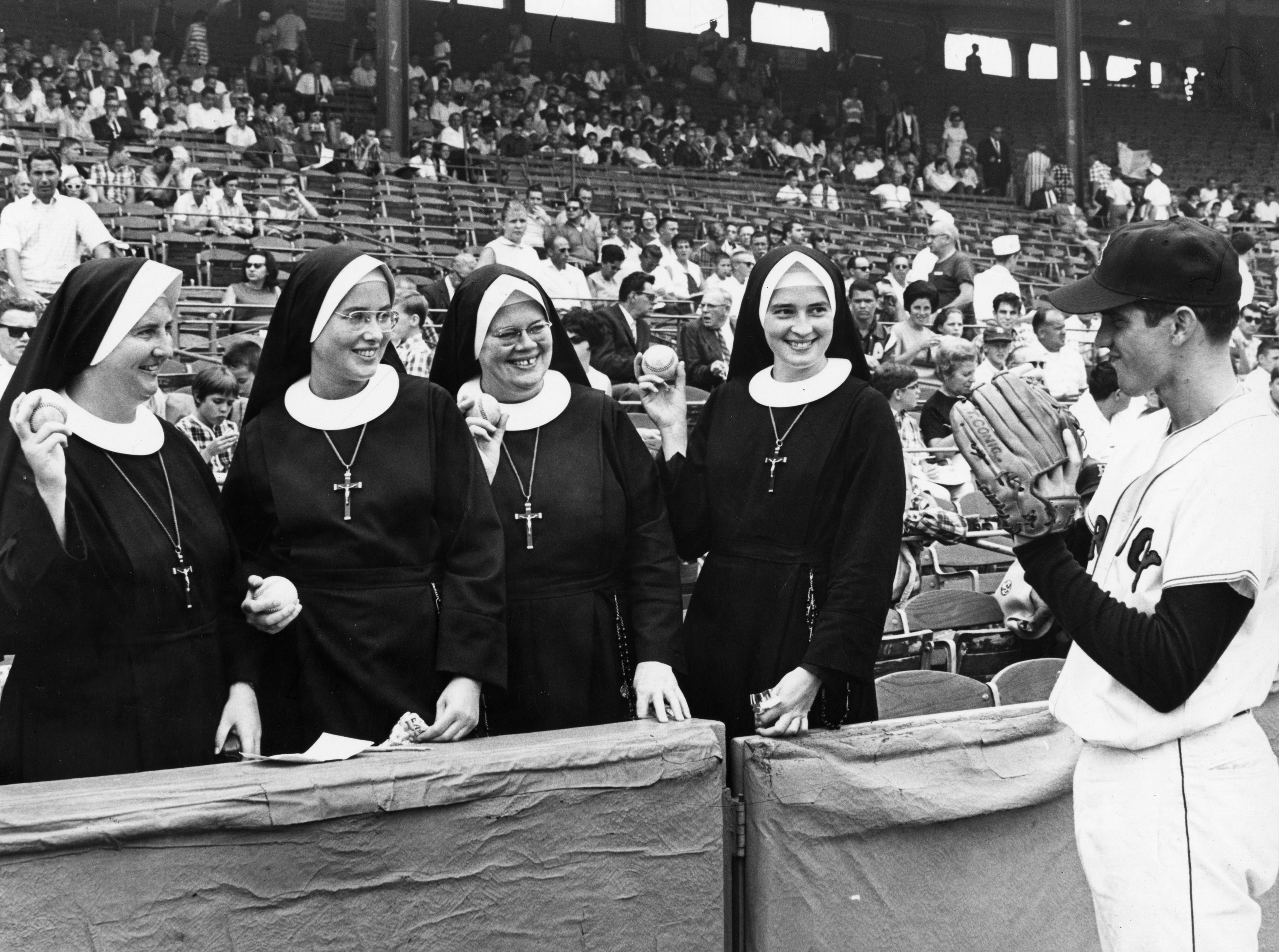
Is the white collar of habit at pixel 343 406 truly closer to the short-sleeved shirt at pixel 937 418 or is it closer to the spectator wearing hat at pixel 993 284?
the short-sleeved shirt at pixel 937 418

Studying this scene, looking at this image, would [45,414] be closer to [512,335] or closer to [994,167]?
[512,335]

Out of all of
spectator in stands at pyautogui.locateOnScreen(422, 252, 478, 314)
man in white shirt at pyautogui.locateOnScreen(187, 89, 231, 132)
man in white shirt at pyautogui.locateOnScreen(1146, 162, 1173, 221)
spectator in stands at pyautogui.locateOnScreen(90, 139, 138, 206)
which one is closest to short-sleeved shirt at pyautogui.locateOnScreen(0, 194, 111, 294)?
spectator in stands at pyautogui.locateOnScreen(422, 252, 478, 314)

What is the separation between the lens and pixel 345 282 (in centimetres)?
289

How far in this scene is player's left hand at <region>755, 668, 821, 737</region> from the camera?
8.73 ft

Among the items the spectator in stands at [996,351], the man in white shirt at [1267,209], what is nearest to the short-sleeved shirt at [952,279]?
the spectator in stands at [996,351]

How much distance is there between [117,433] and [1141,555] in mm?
1899

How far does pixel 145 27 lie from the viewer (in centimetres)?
2417

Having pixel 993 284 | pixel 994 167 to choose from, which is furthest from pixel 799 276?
pixel 994 167

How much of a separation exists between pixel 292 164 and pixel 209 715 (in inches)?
622

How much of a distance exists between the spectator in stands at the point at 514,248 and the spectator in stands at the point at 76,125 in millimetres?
6638

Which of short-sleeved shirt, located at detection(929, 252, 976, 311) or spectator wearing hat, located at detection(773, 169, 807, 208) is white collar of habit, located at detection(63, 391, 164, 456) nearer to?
short-sleeved shirt, located at detection(929, 252, 976, 311)

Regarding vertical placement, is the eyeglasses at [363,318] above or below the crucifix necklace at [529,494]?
above

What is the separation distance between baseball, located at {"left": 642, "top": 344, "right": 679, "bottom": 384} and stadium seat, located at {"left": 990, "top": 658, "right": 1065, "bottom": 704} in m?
1.70

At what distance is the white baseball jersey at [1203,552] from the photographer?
198cm
